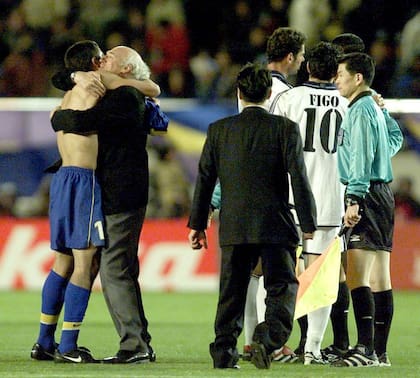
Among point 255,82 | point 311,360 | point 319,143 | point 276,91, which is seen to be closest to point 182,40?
point 276,91

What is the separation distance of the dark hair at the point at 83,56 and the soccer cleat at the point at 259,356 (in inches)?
87.5

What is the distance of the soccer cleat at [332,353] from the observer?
9093mm

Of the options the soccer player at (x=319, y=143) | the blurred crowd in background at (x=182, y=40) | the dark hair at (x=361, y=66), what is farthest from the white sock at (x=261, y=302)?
the blurred crowd in background at (x=182, y=40)

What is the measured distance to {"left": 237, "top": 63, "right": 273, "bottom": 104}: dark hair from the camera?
26.7 ft

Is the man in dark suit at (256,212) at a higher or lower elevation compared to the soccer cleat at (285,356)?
higher

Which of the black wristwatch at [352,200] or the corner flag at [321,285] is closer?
the black wristwatch at [352,200]

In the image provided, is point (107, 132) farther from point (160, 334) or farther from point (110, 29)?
point (110, 29)

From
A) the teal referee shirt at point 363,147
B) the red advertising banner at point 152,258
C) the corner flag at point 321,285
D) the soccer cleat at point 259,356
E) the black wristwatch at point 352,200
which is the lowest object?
the red advertising banner at point 152,258

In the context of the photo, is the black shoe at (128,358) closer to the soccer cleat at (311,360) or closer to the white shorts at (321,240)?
the soccer cleat at (311,360)

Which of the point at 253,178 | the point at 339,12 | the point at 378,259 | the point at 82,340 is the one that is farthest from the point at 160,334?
the point at 339,12

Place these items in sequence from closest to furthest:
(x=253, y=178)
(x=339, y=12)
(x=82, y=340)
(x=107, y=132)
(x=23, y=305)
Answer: (x=253, y=178) → (x=107, y=132) → (x=82, y=340) → (x=23, y=305) → (x=339, y=12)

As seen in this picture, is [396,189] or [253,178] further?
[396,189]

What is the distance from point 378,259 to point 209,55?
9554 mm

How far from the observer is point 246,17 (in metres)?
18.2
